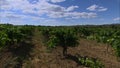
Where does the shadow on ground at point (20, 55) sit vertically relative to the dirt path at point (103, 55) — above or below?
above

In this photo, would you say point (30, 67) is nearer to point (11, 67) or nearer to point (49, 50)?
point (11, 67)

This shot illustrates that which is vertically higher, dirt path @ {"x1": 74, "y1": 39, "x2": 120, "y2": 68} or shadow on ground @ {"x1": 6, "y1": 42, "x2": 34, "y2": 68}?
shadow on ground @ {"x1": 6, "y1": 42, "x2": 34, "y2": 68}

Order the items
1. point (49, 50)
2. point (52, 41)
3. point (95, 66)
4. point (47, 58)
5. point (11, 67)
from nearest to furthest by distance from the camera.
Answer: point (95, 66) < point (11, 67) < point (47, 58) < point (52, 41) < point (49, 50)

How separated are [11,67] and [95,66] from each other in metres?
12.7

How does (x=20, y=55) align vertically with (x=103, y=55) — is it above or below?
above

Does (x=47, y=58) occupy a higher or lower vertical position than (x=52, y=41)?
lower

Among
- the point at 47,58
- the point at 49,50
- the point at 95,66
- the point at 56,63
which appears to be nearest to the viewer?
the point at 95,66

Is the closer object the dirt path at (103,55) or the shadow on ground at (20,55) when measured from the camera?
the shadow on ground at (20,55)

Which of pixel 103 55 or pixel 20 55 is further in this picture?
pixel 103 55

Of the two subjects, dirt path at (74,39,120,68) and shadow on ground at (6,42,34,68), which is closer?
shadow on ground at (6,42,34,68)

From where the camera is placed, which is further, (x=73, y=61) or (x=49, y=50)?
(x=49, y=50)

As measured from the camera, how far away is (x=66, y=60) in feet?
75.0

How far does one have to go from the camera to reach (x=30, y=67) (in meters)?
20.0

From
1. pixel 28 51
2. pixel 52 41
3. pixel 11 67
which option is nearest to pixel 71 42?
pixel 52 41
